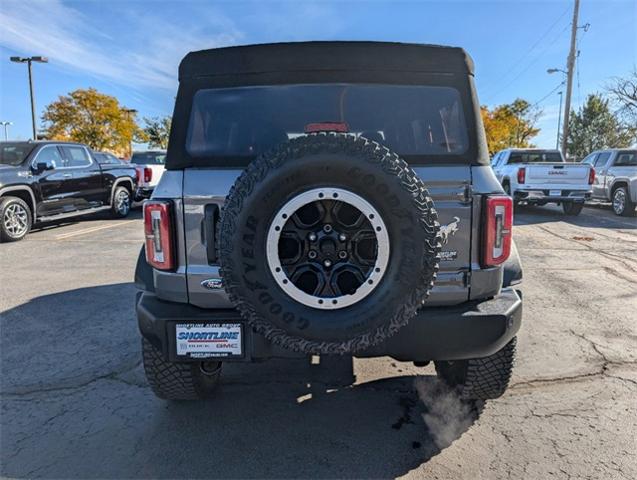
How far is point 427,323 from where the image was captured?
211cm

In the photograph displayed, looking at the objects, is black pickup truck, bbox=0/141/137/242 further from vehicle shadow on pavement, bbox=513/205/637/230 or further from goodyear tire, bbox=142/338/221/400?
vehicle shadow on pavement, bbox=513/205/637/230

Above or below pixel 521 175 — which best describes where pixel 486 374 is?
below

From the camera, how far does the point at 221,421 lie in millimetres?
2654

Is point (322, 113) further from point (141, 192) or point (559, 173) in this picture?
point (141, 192)

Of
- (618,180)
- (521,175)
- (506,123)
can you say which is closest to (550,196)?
(521,175)

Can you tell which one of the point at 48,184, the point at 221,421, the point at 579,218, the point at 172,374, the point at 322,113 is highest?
the point at 322,113

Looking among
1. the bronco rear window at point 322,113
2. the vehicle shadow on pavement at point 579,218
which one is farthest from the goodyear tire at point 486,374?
the vehicle shadow on pavement at point 579,218

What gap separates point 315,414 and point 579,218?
11.7m

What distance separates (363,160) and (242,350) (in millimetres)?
1049

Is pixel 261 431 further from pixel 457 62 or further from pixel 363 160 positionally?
pixel 457 62

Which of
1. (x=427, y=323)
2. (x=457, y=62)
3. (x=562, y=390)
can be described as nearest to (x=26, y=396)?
(x=427, y=323)

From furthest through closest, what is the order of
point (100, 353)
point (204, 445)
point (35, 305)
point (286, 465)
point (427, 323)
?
point (35, 305) → point (100, 353) → point (204, 445) → point (286, 465) → point (427, 323)

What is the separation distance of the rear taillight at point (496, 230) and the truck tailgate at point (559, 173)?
10.0 m

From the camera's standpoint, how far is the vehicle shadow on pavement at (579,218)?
10767 mm
